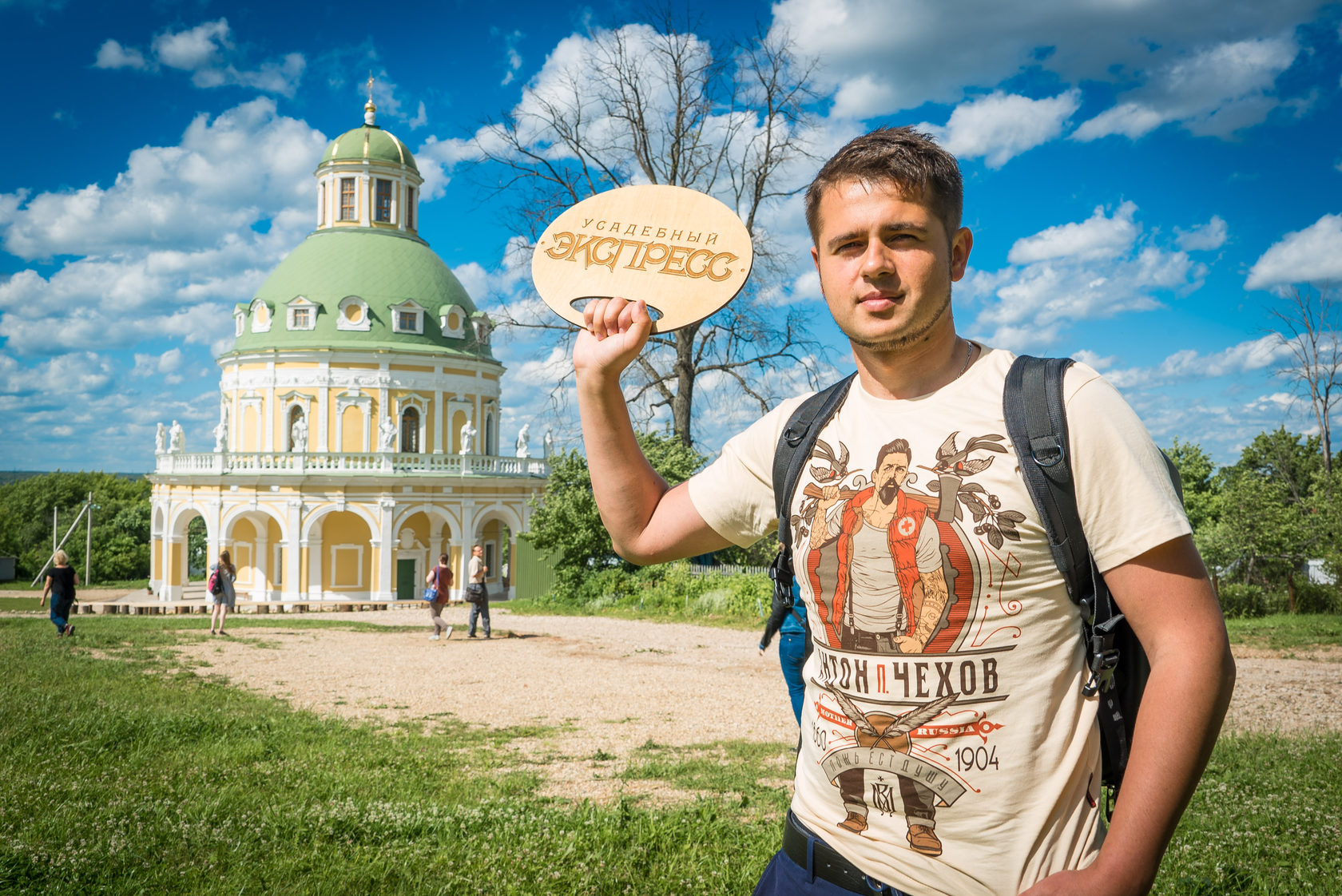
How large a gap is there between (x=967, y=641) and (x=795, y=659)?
520mm

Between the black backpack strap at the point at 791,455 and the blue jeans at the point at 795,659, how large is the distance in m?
0.08

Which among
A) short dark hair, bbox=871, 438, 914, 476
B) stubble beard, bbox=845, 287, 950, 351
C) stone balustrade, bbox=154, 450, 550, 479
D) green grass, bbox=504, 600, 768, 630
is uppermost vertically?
stone balustrade, bbox=154, 450, 550, 479

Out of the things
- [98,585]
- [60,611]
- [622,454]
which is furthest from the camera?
[98,585]

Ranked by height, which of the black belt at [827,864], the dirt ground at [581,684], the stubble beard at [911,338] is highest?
the stubble beard at [911,338]

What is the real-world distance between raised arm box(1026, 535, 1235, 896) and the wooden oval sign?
121 centimetres

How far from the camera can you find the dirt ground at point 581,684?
9.33 metres

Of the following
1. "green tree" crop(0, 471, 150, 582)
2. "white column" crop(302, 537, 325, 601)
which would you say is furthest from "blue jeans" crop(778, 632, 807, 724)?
"green tree" crop(0, 471, 150, 582)

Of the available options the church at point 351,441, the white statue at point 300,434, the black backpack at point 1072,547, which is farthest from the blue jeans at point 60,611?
the white statue at point 300,434

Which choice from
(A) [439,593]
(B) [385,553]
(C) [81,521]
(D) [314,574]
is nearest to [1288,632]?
(A) [439,593]

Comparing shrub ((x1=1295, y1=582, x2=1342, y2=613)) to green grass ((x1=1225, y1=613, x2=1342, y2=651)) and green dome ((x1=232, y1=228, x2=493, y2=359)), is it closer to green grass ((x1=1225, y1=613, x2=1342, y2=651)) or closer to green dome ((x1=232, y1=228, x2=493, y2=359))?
green grass ((x1=1225, y1=613, x2=1342, y2=651))

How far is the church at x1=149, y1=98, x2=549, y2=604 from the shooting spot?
37.1 metres

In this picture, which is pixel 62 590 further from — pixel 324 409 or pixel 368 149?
pixel 368 149

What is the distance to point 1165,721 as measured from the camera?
5.06ft

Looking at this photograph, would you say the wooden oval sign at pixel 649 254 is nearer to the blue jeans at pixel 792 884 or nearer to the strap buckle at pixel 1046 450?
the strap buckle at pixel 1046 450
